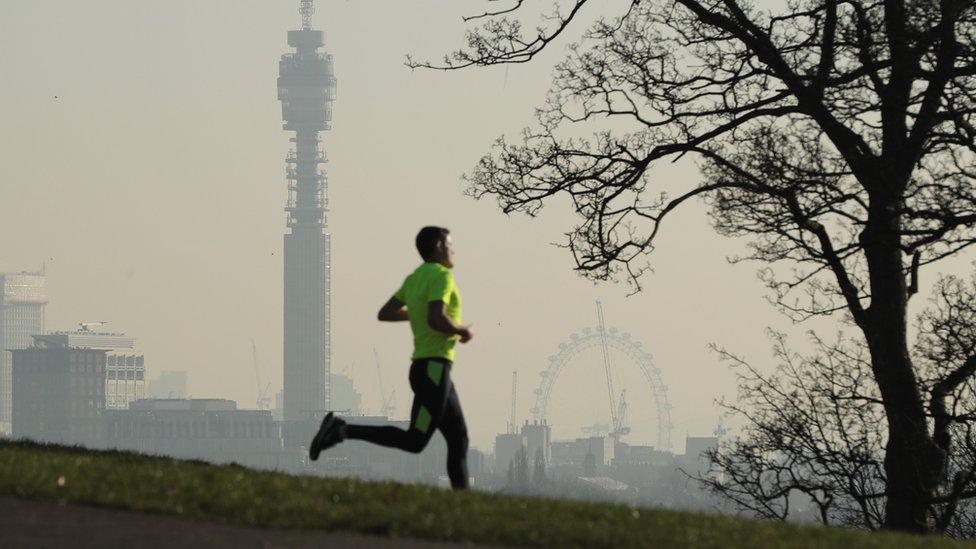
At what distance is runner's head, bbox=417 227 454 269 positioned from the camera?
12359 millimetres

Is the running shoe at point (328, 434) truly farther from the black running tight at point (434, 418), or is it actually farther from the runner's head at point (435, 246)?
the runner's head at point (435, 246)

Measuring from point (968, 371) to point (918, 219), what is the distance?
180 cm

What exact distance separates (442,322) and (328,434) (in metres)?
1.55

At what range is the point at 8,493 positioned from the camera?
1175cm

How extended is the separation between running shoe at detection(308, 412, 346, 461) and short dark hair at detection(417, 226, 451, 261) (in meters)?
1.42

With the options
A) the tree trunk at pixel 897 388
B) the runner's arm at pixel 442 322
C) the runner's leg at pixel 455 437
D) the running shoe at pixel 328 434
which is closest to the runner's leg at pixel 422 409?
the runner's leg at pixel 455 437

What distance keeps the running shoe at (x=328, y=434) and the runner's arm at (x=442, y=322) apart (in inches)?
51.9

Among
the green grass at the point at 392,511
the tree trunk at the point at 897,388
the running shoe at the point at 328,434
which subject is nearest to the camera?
the green grass at the point at 392,511

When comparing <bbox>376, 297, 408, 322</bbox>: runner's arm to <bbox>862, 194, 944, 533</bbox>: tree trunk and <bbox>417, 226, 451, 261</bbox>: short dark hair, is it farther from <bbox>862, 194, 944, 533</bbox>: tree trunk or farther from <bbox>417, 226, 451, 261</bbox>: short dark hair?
<bbox>862, 194, 944, 533</bbox>: tree trunk

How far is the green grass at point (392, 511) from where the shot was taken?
10.7m

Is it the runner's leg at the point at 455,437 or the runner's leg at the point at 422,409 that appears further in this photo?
the runner's leg at the point at 455,437

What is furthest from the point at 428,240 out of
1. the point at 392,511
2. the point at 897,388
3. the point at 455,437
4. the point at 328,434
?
the point at 897,388

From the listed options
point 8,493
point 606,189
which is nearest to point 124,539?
point 8,493

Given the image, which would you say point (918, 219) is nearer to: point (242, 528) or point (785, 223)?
point (785, 223)
